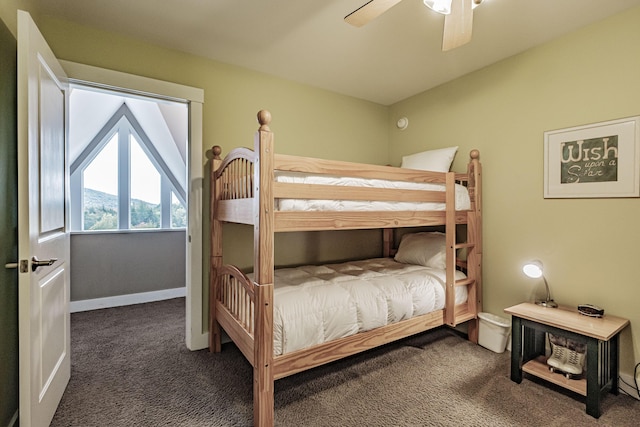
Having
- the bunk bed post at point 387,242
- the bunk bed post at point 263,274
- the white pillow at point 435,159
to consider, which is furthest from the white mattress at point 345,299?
the white pillow at point 435,159

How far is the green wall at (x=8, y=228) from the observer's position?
140 cm

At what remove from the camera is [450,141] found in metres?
2.98

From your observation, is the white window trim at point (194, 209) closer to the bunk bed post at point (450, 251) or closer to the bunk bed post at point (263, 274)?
the bunk bed post at point (263, 274)

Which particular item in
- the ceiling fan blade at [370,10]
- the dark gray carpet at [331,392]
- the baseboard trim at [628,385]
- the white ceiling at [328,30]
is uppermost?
the white ceiling at [328,30]

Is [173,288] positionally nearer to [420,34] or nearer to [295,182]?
[295,182]

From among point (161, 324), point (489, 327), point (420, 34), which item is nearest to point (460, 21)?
point (420, 34)

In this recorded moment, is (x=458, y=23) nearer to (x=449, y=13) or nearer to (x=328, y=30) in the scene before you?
(x=449, y=13)

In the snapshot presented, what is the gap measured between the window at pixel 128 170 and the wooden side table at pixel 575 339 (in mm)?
4004

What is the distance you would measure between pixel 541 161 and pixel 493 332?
4.69ft

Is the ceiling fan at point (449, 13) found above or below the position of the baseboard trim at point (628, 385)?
above

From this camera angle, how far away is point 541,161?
2332mm

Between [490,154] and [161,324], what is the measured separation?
11.8 ft

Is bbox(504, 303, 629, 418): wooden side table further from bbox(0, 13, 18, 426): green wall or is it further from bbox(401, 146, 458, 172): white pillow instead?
bbox(0, 13, 18, 426): green wall

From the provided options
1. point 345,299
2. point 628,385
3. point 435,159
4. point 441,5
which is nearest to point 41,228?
point 345,299
